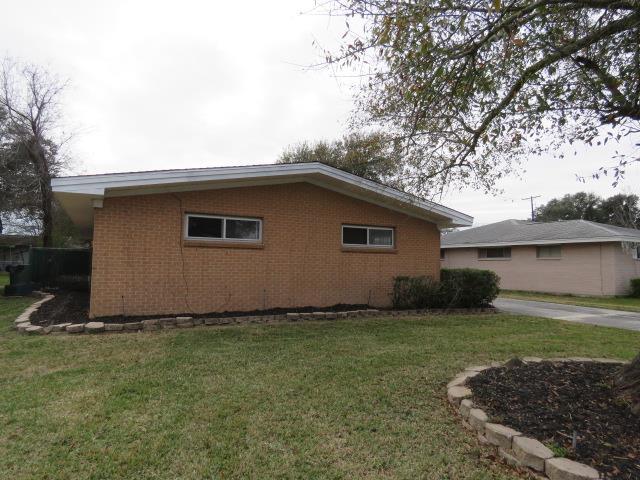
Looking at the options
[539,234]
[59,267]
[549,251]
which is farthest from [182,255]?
[539,234]

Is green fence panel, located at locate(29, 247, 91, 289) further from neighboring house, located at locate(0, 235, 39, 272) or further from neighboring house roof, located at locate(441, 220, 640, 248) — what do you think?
neighboring house roof, located at locate(441, 220, 640, 248)

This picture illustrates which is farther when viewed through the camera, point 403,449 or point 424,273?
point 424,273

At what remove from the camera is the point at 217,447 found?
332 cm

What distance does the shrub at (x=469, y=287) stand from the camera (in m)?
11.4

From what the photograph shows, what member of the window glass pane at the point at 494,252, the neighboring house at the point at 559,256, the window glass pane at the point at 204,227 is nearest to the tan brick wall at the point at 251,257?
the window glass pane at the point at 204,227

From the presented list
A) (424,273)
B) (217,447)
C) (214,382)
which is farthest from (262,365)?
(424,273)

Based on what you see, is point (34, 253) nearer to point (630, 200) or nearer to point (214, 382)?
point (214, 382)

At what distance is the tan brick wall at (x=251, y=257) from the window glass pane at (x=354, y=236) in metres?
0.23

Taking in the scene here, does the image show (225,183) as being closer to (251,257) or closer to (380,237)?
(251,257)

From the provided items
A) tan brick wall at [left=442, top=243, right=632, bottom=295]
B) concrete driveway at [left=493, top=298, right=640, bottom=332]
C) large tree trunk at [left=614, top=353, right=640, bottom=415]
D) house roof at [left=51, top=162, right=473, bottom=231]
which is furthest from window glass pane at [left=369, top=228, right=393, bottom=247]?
tan brick wall at [left=442, top=243, right=632, bottom=295]

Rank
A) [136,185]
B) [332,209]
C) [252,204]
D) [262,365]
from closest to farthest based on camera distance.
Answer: [262,365] < [136,185] < [252,204] < [332,209]

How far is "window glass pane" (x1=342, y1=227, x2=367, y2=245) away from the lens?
11035 millimetres

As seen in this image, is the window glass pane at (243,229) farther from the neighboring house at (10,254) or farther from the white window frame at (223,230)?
the neighboring house at (10,254)

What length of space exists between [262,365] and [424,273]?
24.6 feet
